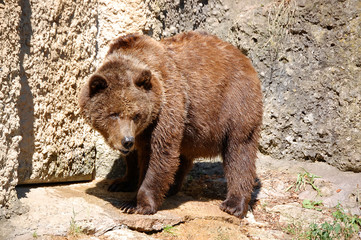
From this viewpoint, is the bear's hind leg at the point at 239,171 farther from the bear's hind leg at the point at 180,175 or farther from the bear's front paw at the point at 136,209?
the bear's front paw at the point at 136,209

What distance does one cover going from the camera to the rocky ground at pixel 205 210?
439 cm

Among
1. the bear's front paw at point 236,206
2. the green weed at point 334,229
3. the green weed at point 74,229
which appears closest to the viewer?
the green weed at point 74,229

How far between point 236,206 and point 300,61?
8.31 feet

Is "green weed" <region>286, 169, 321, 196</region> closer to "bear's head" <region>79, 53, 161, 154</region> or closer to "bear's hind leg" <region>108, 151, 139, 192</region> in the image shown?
"bear's hind leg" <region>108, 151, 139, 192</region>

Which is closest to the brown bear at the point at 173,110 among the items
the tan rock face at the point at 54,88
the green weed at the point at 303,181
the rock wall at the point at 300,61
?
the tan rock face at the point at 54,88

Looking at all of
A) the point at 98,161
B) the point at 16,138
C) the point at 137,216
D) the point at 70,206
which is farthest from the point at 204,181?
the point at 16,138

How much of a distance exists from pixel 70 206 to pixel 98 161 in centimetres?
155

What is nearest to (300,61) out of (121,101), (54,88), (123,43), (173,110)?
(173,110)

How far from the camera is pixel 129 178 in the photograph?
19.2 feet

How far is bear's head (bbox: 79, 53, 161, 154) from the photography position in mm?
4688

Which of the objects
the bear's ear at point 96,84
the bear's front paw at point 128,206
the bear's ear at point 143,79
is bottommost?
the bear's front paw at point 128,206

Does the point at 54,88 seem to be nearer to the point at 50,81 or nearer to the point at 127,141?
the point at 50,81

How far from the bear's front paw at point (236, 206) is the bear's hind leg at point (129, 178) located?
1.20m

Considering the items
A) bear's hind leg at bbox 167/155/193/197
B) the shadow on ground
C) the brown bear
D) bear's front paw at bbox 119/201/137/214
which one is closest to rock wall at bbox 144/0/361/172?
the shadow on ground
